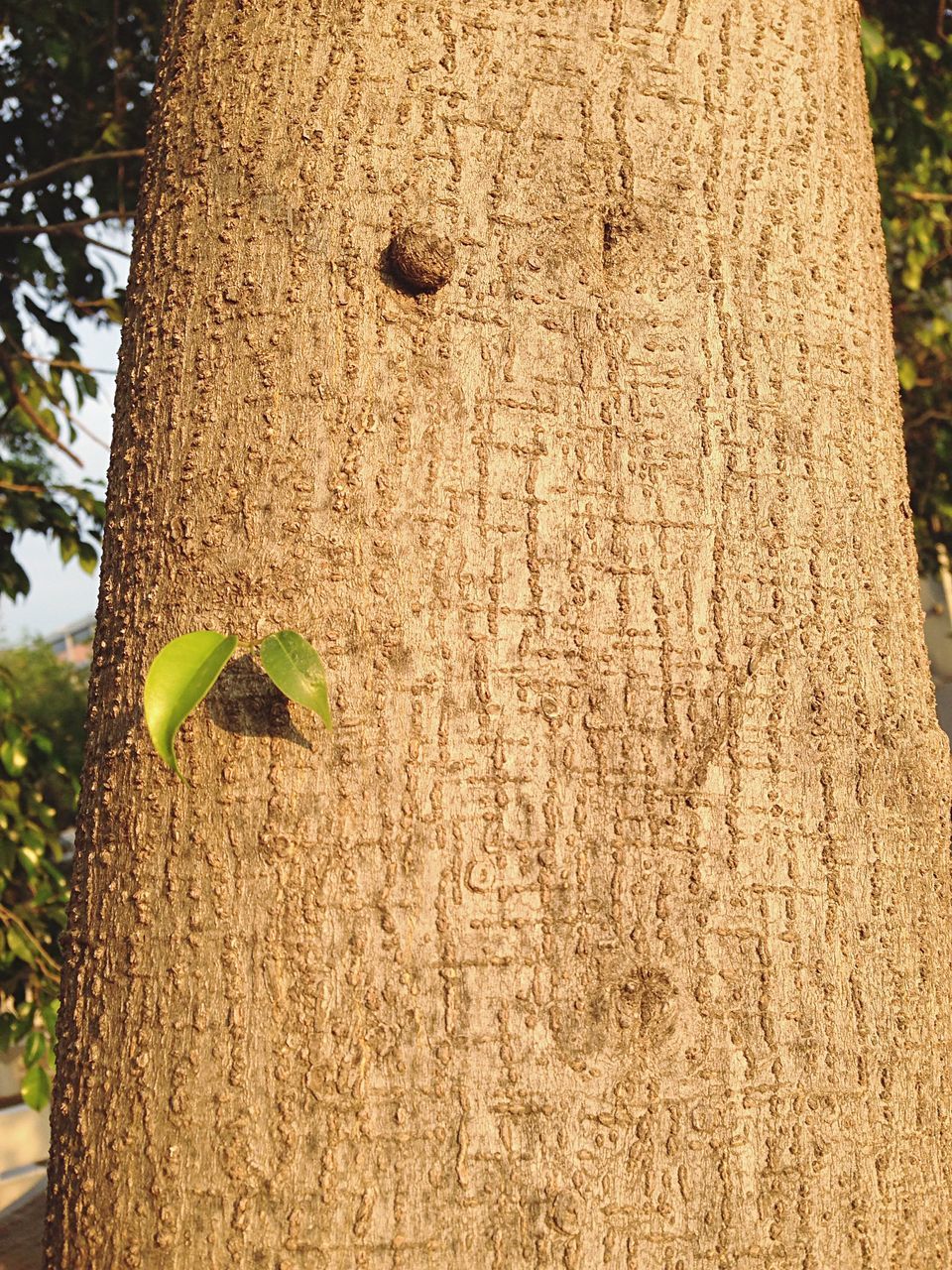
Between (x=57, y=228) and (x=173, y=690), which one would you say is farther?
(x=57, y=228)

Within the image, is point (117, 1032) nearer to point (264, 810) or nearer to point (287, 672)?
point (264, 810)

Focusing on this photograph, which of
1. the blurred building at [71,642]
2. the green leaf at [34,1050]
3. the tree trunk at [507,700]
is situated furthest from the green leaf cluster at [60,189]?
the blurred building at [71,642]

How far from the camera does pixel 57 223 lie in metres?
3.59

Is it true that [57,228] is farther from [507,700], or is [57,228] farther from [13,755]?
[507,700]

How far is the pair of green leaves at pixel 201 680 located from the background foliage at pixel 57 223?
255cm

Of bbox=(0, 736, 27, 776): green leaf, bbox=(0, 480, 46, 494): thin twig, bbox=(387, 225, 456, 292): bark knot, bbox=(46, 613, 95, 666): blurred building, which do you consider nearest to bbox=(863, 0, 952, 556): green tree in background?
bbox=(387, 225, 456, 292): bark knot

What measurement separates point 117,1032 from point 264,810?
205mm

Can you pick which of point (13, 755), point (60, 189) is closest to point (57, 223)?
point (60, 189)

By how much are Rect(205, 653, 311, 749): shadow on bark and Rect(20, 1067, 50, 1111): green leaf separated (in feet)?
8.27

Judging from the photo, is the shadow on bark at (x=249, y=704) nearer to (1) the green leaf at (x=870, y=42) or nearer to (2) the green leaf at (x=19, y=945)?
(1) the green leaf at (x=870, y=42)

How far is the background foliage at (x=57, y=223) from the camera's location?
334cm

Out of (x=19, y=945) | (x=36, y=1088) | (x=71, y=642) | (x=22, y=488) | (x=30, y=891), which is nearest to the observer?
(x=36, y=1088)

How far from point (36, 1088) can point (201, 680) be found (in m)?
2.60

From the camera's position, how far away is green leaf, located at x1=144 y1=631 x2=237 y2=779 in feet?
2.89
